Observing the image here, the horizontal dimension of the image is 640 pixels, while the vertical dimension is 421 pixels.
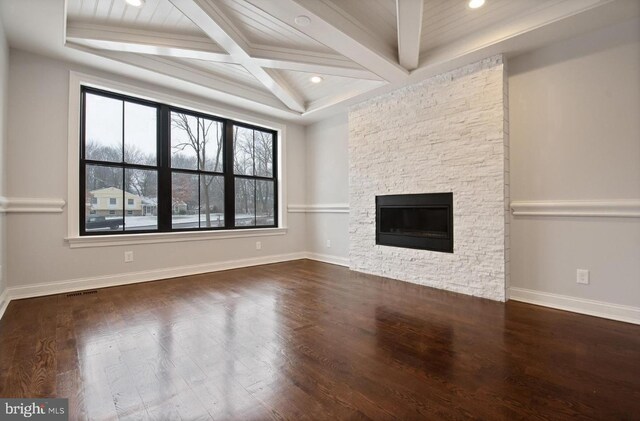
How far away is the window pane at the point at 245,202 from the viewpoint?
4855 mm

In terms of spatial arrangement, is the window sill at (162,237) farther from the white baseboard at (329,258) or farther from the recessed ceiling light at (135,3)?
the recessed ceiling light at (135,3)

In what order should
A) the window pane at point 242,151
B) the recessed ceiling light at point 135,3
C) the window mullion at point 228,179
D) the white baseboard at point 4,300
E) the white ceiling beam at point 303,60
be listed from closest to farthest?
Answer: the recessed ceiling light at point 135,3, the white baseboard at point 4,300, the white ceiling beam at point 303,60, the window mullion at point 228,179, the window pane at point 242,151

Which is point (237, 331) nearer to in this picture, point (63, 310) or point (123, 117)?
point (63, 310)

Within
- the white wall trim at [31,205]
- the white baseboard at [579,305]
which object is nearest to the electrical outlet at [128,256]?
the white wall trim at [31,205]

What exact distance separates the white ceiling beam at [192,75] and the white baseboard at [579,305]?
414 cm

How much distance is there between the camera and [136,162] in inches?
150

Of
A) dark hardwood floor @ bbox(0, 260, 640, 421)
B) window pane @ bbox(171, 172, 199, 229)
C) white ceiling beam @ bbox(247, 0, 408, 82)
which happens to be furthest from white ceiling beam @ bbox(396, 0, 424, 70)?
window pane @ bbox(171, 172, 199, 229)

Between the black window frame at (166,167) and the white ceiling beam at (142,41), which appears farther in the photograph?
the black window frame at (166,167)

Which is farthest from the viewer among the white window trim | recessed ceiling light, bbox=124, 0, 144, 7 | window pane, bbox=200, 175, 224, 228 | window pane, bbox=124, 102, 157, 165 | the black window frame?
window pane, bbox=200, 175, 224, 228

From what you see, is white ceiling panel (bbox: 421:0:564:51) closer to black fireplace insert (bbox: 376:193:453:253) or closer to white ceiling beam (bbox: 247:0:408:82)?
white ceiling beam (bbox: 247:0:408:82)

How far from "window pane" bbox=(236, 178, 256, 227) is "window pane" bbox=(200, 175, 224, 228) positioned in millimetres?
285

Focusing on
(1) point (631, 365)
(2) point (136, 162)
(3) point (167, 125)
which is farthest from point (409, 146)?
(2) point (136, 162)

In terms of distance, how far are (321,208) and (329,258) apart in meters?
0.91

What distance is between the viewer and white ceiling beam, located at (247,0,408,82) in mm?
2266
